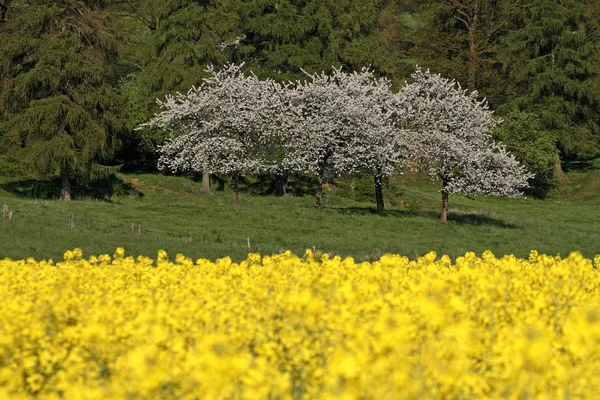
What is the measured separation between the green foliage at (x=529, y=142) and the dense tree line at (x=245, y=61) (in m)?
0.13

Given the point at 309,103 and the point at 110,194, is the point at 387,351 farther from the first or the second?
the point at 110,194

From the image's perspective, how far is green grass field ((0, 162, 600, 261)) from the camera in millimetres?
38406

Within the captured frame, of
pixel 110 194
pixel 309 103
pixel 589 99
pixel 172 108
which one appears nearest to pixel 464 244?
pixel 309 103

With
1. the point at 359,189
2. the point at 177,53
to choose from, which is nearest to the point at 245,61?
the point at 177,53

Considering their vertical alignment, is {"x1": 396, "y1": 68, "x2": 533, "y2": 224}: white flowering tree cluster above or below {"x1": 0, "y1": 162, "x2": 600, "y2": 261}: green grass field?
above

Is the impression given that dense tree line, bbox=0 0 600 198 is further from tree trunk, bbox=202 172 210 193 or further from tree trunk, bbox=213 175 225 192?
tree trunk, bbox=213 175 225 192

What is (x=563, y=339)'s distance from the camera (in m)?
11.7

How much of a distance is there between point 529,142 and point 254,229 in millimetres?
39473

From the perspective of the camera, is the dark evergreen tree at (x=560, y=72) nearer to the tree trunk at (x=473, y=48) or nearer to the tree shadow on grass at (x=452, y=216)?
the tree trunk at (x=473, y=48)

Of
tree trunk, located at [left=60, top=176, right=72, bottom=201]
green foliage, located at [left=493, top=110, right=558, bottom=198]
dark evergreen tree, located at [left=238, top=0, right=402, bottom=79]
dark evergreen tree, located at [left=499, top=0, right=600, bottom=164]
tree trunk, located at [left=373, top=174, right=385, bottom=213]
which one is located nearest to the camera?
tree trunk, located at [left=373, top=174, right=385, bottom=213]

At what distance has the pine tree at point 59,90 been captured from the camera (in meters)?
57.1

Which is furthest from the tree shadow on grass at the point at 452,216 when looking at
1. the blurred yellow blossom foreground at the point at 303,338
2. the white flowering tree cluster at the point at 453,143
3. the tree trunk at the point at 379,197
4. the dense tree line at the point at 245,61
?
the blurred yellow blossom foreground at the point at 303,338

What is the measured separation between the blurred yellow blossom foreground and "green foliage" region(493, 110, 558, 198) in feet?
197

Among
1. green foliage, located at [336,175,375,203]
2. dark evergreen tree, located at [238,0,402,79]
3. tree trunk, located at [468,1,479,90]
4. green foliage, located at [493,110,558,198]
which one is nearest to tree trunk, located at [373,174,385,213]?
green foliage, located at [336,175,375,203]
